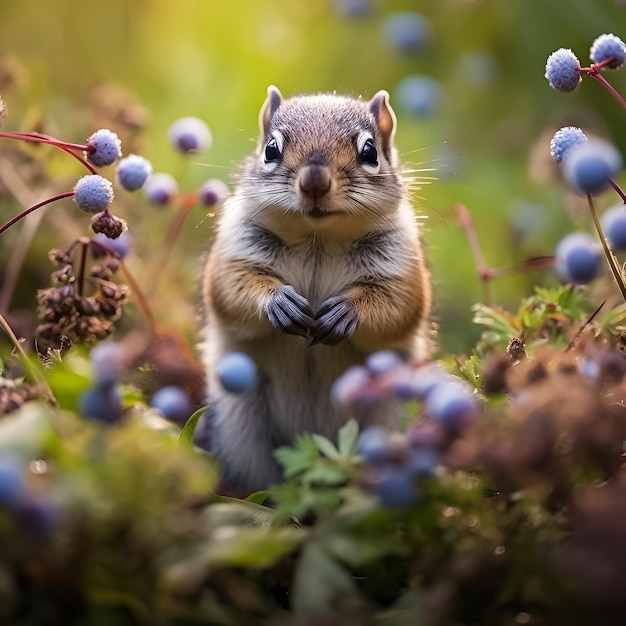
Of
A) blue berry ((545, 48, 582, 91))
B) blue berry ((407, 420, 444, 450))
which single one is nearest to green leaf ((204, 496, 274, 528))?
blue berry ((407, 420, 444, 450))

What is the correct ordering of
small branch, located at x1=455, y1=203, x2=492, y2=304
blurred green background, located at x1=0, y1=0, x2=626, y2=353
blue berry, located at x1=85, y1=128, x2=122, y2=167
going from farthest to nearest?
blurred green background, located at x1=0, y1=0, x2=626, y2=353 < small branch, located at x1=455, y1=203, x2=492, y2=304 < blue berry, located at x1=85, y1=128, x2=122, y2=167

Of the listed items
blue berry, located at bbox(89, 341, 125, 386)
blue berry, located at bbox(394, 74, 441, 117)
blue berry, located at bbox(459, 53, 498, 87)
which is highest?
blue berry, located at bbox(459, 53, 498, 87)

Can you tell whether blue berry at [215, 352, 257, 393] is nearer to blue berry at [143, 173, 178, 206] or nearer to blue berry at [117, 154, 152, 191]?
blue berry at [117, 154, 152, 191]

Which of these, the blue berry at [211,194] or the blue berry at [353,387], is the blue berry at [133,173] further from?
the blue berry at [353,387]

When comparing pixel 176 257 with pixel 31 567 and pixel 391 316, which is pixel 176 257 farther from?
pixel 31 567

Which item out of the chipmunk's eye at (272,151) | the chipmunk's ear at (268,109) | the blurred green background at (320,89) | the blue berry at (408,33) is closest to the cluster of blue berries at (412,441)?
the chipmunk's eye at (272,151)

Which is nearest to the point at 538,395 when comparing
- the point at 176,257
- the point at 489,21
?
the point at 176,257
